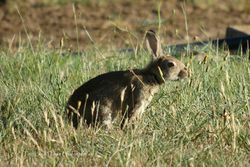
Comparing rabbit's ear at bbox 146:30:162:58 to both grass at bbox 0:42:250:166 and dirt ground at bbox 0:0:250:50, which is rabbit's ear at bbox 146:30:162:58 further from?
dirt ground at bbox 0:0:250:50

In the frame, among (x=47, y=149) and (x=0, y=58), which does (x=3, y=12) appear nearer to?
(x=0, y=58)

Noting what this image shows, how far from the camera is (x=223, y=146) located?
6.13 m

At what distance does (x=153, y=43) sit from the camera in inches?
308

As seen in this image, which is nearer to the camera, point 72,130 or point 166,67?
point 72,130

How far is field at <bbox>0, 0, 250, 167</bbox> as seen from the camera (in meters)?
5.77

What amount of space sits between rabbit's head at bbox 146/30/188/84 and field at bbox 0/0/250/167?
0.11 m

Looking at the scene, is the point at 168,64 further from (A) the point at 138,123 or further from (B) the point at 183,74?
(A) the point at 138,123

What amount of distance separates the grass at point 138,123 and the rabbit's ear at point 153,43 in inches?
12.2

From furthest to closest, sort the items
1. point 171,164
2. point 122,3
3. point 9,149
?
point 122,3
point 9,149
point 171,164

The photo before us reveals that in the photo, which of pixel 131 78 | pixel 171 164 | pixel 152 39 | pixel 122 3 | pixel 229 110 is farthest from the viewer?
pixel 122 3

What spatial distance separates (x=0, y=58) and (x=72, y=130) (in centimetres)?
299

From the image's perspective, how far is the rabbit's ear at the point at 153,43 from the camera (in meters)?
7.74

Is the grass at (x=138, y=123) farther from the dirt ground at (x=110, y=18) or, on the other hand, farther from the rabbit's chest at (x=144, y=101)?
the dirt ground at (x=110, y=18)

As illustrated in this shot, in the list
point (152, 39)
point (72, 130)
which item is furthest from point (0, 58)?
point (72, 130)
